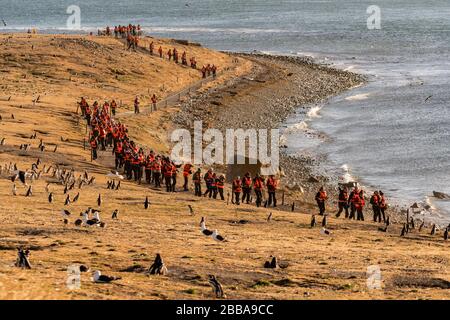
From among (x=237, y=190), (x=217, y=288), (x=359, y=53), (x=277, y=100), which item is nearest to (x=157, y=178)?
(x=237, y=190)

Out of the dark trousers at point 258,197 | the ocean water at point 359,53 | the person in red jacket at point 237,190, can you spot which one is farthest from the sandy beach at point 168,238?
the ocean water at point 359,53

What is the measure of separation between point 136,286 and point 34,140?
21157 millimetres

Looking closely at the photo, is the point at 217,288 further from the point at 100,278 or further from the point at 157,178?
the point at 157,178

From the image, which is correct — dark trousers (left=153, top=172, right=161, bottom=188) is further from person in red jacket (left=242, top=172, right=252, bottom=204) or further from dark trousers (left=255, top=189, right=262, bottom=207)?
dark trousers (left=255, top=189, right=262, bottom=207)

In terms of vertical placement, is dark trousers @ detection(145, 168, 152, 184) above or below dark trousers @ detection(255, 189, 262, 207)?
above

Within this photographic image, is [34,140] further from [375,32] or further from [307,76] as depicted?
[375,32]

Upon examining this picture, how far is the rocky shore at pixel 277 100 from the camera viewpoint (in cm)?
4265

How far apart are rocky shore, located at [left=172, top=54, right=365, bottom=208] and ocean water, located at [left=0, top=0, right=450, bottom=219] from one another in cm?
165

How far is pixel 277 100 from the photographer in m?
65.5

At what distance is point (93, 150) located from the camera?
3769cm

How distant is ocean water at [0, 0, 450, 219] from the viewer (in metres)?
47.3

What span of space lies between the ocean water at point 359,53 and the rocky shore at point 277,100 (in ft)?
5.41

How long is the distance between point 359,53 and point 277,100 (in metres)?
36.6

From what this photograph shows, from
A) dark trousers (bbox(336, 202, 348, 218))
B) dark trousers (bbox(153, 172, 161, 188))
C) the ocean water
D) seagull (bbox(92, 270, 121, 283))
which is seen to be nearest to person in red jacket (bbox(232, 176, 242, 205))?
dark trousers (bbox(153, 172, 161, 188))
